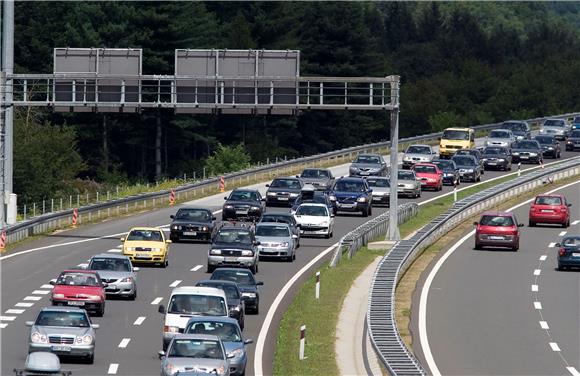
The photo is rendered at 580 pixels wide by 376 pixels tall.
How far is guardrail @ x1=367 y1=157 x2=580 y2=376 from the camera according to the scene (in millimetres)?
34750

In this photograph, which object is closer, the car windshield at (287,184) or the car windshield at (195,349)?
the car windshield at (195,349)

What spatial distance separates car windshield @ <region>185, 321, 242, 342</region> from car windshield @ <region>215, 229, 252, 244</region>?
674 inches

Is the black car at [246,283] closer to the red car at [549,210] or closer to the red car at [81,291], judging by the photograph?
the red car at [81,291]

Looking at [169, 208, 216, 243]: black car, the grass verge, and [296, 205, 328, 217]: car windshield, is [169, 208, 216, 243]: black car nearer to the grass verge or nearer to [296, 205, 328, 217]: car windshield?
[296, 205, 328, 217]: car windshield

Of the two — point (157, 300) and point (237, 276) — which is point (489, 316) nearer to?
point (237, 276)

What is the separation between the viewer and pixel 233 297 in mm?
41781

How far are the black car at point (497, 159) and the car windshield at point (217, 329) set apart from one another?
5895 centimetres

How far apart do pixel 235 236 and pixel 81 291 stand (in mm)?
11054

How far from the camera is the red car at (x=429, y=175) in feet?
272

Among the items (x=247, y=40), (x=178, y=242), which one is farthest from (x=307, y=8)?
(x=178, y=242)

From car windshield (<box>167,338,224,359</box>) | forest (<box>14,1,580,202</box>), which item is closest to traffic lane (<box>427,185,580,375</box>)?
car windshield (<box>167,338,224,359</box>)

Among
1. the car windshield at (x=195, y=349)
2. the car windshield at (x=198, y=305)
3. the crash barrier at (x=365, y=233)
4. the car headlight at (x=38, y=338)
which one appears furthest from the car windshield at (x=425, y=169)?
the car windshield at (x=195, y=349)

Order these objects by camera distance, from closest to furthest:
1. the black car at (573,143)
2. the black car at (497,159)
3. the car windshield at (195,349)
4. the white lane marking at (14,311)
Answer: the car windshield at (195,349) → the white lane marking at (14,311) → the black car at (497,159) → the black car at (573,143)

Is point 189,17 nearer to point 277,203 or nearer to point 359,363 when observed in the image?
point 277,203
